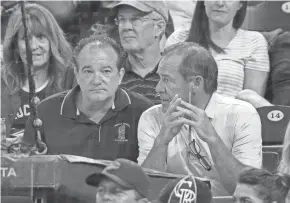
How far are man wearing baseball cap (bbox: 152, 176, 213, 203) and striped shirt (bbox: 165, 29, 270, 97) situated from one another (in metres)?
1.89

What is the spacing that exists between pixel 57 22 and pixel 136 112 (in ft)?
4.14

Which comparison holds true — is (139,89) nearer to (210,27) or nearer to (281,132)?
(210,27)

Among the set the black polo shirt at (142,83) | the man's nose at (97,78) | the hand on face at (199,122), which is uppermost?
the man's nose at (97,78)

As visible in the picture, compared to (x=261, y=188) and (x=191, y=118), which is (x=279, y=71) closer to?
(x=191, y=118)

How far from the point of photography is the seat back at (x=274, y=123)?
5554 millimetres

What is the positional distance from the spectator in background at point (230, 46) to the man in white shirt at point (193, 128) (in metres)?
0.93

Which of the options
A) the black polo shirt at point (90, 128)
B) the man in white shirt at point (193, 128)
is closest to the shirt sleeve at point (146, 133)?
the man in white shirt at point (193, 128)

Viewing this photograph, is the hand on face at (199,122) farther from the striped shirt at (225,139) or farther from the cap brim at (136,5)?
the cap brim at (136,5)

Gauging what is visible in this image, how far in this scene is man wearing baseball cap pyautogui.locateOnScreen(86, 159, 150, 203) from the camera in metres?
4.10

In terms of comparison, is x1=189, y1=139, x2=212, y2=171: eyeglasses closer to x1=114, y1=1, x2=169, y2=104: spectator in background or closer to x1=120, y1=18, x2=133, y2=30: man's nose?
x1=114, y1=1, x2=169, y2=104: spectator in background

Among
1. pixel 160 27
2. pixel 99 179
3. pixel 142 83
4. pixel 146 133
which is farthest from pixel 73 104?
pixel 99 179

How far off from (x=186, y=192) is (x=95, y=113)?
141cm

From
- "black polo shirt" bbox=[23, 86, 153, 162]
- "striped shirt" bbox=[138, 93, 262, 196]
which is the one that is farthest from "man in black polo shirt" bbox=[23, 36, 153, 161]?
"striped shirt" bbox=[138, 93, 262, 196]

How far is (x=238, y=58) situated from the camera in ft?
20.1
